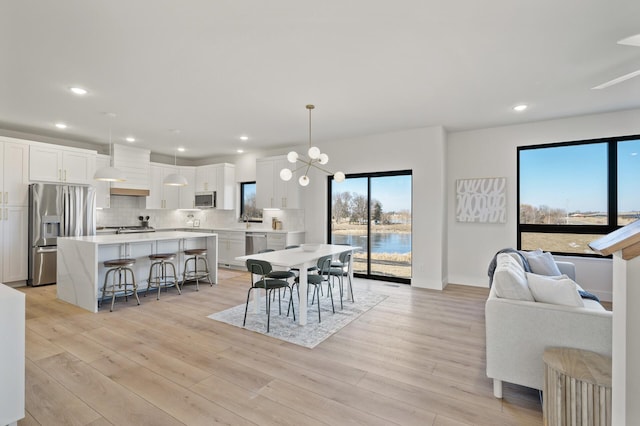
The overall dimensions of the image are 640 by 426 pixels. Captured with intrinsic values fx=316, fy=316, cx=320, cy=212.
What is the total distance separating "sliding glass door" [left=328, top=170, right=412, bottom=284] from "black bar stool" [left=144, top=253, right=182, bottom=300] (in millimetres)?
3050

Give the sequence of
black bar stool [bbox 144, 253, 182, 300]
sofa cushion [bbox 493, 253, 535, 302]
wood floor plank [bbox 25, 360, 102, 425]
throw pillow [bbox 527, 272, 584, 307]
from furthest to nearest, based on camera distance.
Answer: black bar stool [bbox 144, 253, 182, 300] → sofa cushion [bbox 493, 253, 535, 302] → throw pillow [bbox 527, 272, 584, 307] → wood floor plank [bbox 25, 360, 102, 425]

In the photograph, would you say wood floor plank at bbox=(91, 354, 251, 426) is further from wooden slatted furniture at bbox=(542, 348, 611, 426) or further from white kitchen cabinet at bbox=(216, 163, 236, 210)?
white kitchen cabinet at bbox=(216, 163, 236, 210)

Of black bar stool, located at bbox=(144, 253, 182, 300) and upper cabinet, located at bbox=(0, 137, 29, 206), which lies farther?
upper cabinet, located at bbox=(0, 137, 29, 206)

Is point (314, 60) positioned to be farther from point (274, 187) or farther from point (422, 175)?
point (274, 187)

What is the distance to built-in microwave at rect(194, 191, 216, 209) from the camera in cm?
784

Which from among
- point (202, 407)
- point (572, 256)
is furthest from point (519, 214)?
point (202, 407)

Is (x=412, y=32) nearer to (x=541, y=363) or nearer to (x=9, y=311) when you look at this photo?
(x=541, y=363)

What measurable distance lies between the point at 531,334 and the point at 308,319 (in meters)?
2.37

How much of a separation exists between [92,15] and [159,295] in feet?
12.6

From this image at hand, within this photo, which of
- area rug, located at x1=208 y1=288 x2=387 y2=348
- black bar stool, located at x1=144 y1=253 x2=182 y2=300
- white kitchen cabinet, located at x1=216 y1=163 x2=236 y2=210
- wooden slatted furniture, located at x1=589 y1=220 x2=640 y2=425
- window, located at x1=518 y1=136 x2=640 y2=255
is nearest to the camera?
wooden slatted furniture, located at x1=589 y1=220 x2=640 y2=425

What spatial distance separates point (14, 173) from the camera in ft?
17.5

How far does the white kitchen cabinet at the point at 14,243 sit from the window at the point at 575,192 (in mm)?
8369

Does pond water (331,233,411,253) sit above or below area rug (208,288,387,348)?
above

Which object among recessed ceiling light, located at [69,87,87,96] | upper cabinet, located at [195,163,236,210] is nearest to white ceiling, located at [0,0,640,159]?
recessed ceiling light, located at [69,87,87,96]
